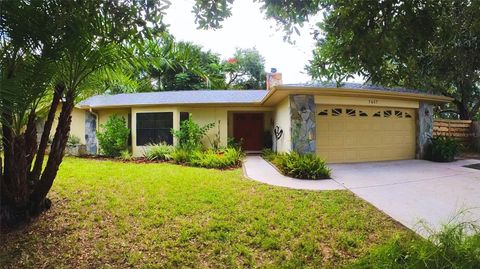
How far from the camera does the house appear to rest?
9578 mm

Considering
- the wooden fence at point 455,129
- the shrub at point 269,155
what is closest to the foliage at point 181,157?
the shrub at point 269,155

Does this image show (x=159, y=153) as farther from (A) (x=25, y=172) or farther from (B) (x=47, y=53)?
(B) (x=47, y=53)

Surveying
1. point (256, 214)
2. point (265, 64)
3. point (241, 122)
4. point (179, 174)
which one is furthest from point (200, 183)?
point (265, 64)

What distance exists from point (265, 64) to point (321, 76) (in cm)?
2740

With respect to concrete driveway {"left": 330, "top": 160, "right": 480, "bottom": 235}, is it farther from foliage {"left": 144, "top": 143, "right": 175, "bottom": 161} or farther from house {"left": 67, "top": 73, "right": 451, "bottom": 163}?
foliage {"left": 144, "top": 143, "right": 175, "bottom": 161}

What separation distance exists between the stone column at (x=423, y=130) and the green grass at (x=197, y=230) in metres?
7.25

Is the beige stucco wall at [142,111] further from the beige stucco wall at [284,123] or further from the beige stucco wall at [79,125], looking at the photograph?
the beige stucco wall at [284,123]

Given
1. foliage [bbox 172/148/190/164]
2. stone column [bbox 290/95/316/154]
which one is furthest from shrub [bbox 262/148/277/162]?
foliage [bbox 172/148/190/164]

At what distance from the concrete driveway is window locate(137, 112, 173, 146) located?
7.24 meters

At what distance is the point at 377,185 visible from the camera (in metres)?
6.83

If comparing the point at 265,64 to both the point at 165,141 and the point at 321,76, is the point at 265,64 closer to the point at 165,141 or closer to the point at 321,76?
the point at 165,141

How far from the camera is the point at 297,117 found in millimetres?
9469

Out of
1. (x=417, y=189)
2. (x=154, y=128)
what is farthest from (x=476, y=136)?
(x=154, y=128)

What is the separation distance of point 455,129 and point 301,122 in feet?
35.6
